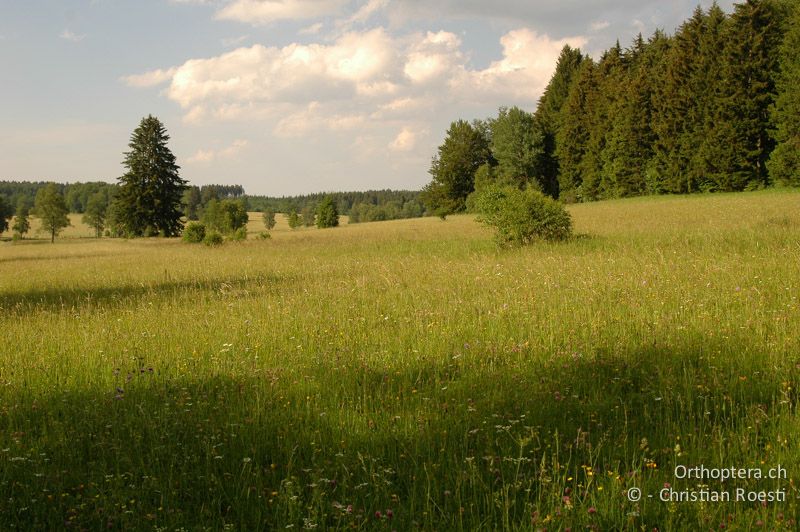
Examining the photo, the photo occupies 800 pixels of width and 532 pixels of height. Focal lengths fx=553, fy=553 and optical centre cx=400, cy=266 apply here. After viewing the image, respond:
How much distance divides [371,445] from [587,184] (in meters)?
53.2

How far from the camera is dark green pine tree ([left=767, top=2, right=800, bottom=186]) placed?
34.1 m

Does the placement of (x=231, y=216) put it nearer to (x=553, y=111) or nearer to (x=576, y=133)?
(x=576, y=133)

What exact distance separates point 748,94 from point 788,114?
3.87 m

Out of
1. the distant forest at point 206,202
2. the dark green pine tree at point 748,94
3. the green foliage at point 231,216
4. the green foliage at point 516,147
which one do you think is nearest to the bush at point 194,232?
the green foliage at point 231,216

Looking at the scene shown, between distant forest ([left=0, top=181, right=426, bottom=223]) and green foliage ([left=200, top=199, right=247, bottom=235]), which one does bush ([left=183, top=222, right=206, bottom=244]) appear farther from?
distant forest ([left=0, top=181, right=426, bottom=223])

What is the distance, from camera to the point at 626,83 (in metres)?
47.8

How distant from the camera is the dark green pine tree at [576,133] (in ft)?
179

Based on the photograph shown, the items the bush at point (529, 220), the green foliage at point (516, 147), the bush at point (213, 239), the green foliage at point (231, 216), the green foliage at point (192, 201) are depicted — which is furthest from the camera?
the green foliage at point (192, 201)

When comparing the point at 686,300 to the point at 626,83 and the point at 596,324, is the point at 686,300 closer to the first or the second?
the point at 596,324

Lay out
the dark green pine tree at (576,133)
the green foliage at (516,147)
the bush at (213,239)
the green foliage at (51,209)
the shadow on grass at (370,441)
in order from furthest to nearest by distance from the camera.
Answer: the green foliage at (51,209) → the green foliage at (516,147) → the dark green pine tree at (576,133) → the bush at (213,239) → the shadow on grass at (370,441)

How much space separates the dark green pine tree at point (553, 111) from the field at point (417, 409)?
180 feet

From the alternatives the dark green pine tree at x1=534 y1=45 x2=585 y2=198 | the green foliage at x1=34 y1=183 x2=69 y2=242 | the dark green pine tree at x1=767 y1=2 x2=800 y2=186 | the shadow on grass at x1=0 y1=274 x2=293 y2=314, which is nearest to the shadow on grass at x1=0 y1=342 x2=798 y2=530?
the shadow on grass at x1=0 y1=274 x2=293 y2=314

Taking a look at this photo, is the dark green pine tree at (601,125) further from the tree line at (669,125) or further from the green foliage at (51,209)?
the green foliage at (51,209)

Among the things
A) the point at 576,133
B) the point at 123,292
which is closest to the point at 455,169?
the point at 576,133
